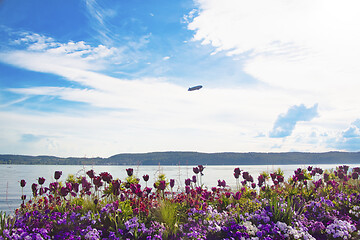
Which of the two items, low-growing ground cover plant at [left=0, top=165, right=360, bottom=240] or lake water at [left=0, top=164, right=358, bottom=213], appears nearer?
low-growing ground cover plant at [left=0, top=165, right=360, bottom=240]

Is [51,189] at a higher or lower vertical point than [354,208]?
higher

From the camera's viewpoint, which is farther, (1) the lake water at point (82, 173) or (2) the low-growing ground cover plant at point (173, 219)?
(1) the lake water at point (82, 173)

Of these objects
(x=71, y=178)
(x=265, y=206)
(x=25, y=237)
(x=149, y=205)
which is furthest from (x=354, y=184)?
(x=25, y=237)

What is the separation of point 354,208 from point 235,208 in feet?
10.0

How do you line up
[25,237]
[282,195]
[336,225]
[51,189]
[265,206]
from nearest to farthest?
[25,237], [336,225], [265,206], [51,189], [282,195]

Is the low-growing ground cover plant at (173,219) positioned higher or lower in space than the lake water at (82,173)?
higher

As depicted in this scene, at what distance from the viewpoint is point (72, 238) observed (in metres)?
5.93

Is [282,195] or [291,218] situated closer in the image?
[291,218]

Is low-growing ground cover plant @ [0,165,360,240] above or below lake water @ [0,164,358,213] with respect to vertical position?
above

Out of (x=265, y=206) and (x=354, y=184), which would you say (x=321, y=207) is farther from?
(x=354, y=184)

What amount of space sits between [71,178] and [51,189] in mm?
820

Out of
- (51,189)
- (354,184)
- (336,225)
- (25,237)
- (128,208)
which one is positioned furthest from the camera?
(354,184)

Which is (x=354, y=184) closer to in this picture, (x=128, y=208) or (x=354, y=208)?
(x=354, y=208)

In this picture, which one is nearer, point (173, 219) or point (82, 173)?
point (173, 219)
